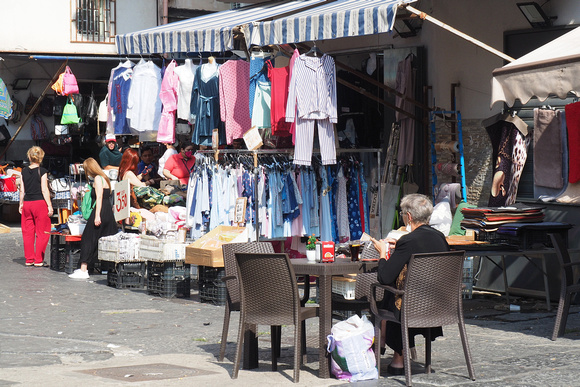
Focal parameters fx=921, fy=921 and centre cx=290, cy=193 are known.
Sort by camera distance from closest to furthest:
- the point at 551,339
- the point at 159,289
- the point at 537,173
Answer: the point at 551,339 → the point at 537,173 → the point at 159,289

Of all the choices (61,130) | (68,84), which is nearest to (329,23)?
(68,84)

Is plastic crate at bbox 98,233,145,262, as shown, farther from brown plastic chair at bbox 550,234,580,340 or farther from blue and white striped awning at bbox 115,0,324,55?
brown plastic chair at bbox 550,234,580,340

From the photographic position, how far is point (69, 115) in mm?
21797

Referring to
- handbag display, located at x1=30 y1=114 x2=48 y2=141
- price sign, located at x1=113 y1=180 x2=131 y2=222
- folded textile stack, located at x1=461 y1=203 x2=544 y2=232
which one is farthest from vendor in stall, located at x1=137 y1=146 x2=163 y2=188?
handbag display, located at x1=30 y1=114 x2=48 y2=141

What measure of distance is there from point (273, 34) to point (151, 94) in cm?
393

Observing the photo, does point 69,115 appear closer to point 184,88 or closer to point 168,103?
point 168,103

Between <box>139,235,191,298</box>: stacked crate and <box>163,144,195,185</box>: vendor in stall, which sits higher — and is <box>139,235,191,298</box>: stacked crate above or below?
below

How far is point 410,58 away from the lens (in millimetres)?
13125

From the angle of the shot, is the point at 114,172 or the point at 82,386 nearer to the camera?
the point at 82,386

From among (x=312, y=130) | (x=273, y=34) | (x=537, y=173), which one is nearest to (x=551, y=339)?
(x=537, y=173)

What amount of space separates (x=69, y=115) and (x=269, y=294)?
15.8 metres

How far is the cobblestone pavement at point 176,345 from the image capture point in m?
7.04

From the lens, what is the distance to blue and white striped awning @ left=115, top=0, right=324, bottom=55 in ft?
40.0

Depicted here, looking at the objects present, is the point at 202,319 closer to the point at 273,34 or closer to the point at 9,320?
the point at 9,320
